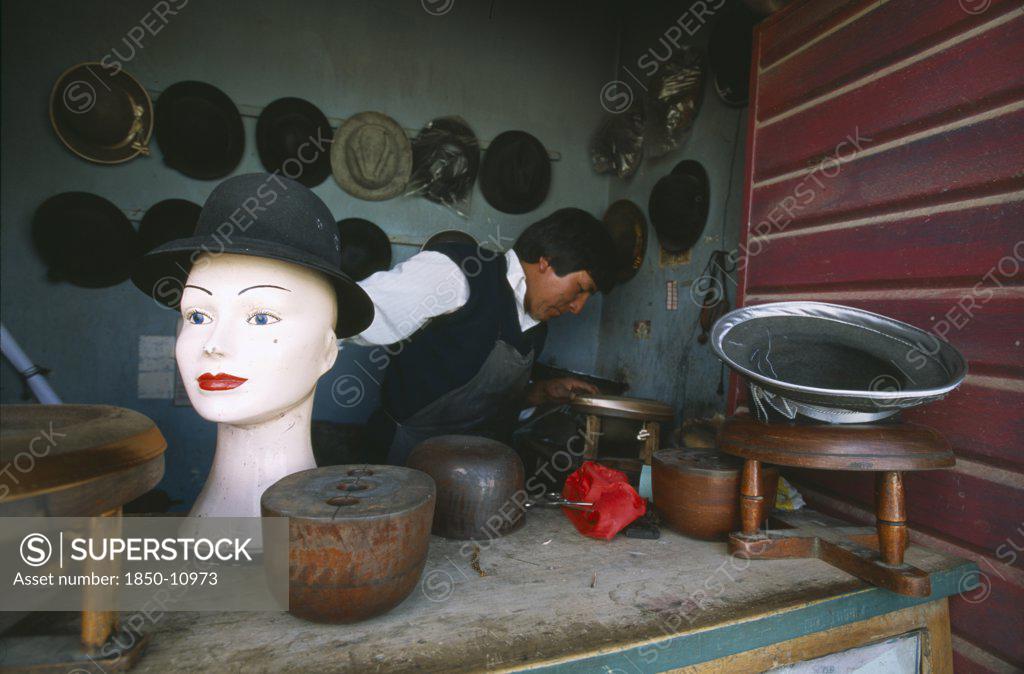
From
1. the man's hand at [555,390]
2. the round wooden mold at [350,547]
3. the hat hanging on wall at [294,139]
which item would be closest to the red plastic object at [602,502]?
the round wooden mold at [350,547]

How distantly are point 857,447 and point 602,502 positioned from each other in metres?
0.72

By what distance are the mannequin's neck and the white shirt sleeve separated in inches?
37.0

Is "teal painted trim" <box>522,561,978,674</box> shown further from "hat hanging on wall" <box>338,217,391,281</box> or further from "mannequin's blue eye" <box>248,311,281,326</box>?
"hat hanging on wall" <box>338,217,391,281</box>

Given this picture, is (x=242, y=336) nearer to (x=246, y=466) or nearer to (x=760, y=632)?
(x=246, y=466)

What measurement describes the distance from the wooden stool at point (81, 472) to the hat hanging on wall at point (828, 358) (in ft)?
4.32

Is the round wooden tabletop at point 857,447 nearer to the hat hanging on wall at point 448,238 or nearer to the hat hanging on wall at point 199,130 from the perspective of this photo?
the hat hanging on wall at point 448,238

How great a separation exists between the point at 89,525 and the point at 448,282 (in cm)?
196

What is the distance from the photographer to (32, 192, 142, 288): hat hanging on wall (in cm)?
350

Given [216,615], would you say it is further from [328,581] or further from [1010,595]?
[1010,595]

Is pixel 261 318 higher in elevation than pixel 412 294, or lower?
lower

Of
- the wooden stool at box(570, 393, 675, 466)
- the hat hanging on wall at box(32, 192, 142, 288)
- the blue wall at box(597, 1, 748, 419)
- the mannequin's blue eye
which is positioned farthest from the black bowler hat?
the hat hanging on wall at box(32, 192, 142, 288)

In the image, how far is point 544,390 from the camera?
3.28 meters

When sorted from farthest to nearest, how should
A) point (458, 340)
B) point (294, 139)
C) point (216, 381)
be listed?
point (294, 139)
point (458, 340)
point (216, 381)

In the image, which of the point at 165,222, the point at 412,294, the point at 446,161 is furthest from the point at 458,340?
the point at 165,222
